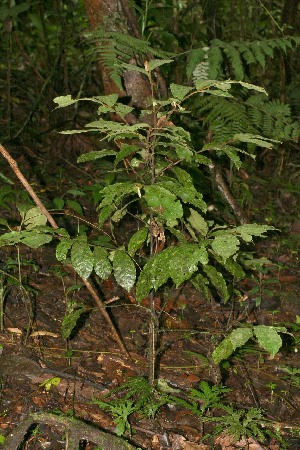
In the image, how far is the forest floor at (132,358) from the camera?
7.68ft

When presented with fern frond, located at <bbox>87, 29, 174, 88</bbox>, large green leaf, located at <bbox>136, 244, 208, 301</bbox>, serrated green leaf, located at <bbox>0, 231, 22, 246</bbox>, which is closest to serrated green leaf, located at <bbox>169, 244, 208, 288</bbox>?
large green leaf, located at <bbox>136, 244, 208, 301</bbox>

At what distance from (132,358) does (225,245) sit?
113 cm

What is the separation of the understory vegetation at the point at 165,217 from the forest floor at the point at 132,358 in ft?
0.04

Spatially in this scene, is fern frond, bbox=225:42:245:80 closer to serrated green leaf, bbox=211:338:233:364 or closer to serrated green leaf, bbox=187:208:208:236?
serrated green leaf, bbox=187:208:208:236

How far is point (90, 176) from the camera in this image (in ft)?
A: 14.6

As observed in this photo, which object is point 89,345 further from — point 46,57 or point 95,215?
point 46,57

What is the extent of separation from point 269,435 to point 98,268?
107 centimetres

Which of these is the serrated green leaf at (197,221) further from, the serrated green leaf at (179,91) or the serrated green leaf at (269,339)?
the serrated green leaf at (179,91)

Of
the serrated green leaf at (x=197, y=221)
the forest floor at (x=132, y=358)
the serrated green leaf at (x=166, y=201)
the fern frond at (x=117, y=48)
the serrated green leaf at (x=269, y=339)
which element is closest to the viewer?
the serrated green leaf at (x=166, y=201)

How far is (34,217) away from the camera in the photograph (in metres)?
2.23

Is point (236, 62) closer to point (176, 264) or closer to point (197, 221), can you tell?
point (197, 221)

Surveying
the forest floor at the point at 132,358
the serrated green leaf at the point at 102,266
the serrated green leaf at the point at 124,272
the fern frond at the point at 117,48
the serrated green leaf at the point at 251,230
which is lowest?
the forest floor at the point at 132,358

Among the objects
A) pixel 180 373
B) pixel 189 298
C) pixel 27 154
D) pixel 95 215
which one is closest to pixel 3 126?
pixel 27 154

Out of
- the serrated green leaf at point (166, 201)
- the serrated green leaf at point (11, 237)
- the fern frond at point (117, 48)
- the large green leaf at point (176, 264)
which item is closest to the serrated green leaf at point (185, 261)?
the large green leaf at point (176, 264)
